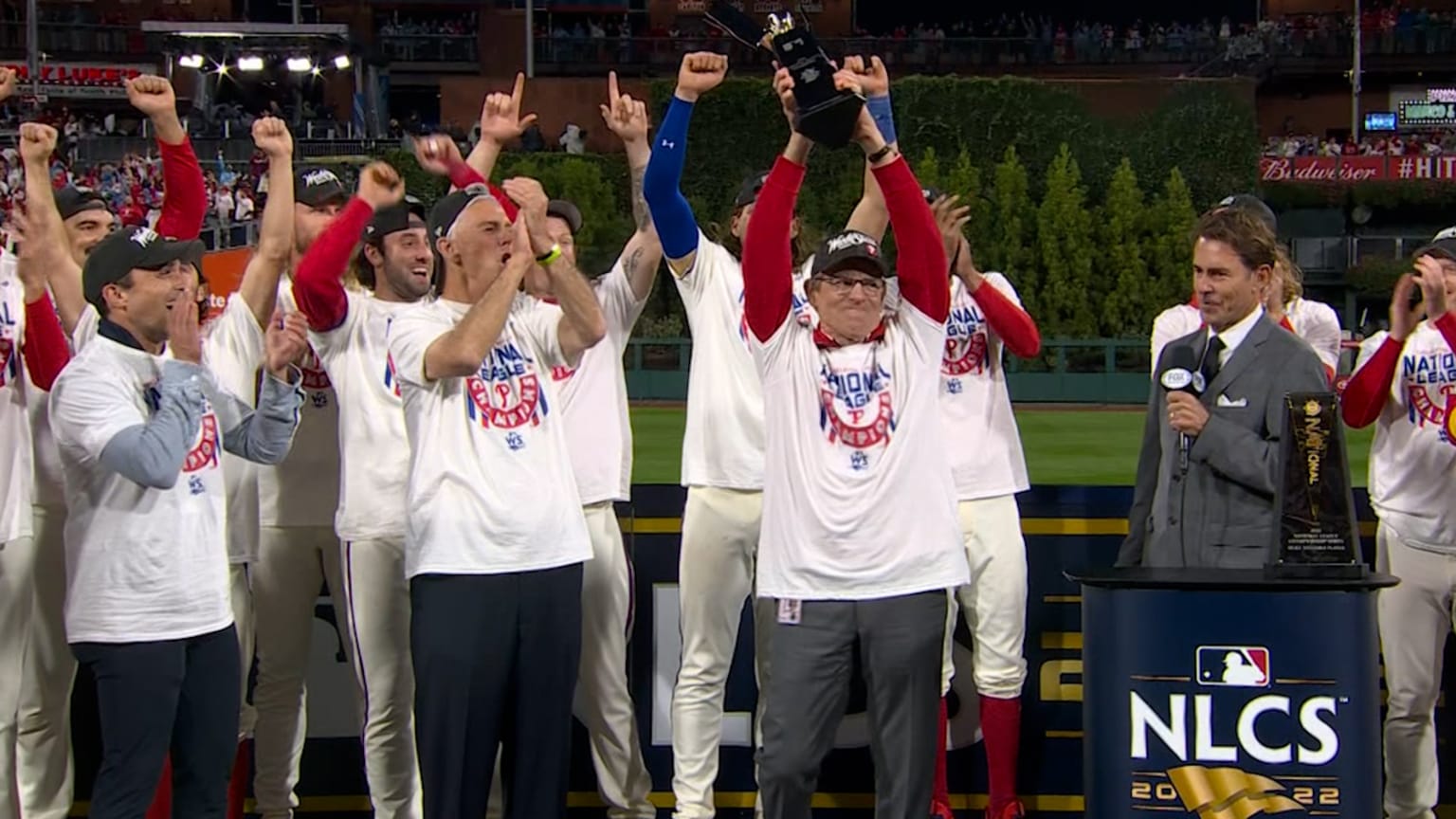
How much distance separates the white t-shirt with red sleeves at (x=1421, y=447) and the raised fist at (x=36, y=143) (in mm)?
4328

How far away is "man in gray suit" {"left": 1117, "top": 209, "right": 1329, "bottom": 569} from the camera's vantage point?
4625 mm

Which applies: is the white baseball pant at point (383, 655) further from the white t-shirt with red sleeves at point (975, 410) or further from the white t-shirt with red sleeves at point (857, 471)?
the white t-shirt with red sleeves at point (975, 410)

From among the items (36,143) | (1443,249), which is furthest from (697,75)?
(1443,249)

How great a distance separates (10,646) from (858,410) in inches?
105

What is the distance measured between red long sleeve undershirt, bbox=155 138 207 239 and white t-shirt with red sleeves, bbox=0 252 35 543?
55 centimetres

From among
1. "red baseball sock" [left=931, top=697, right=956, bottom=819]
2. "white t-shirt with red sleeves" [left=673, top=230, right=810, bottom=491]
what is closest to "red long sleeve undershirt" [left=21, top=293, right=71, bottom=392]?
"white t-shirt with red sleeves" [left=673, top=230, right=810, bottom=491]

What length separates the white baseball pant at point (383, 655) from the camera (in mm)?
5059

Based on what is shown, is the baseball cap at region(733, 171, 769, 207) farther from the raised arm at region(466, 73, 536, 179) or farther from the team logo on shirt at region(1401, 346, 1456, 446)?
the team logo on shirt at region(1401, 346, 1456, 446)

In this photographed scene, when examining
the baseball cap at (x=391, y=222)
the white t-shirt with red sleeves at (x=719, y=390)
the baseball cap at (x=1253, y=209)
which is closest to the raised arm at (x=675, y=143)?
the white t-shirt with red sleeves at (x=719, y=390)

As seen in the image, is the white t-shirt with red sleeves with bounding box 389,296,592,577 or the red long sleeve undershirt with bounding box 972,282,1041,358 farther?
the red long sleeve undershirt with bounding box 972,282,1041,358

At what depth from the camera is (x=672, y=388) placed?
68.1 feet

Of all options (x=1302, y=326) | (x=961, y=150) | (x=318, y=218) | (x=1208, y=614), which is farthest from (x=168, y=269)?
(x=961, y=150)

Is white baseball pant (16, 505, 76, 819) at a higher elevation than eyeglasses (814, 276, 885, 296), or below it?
below

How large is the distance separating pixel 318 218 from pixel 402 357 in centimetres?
128
